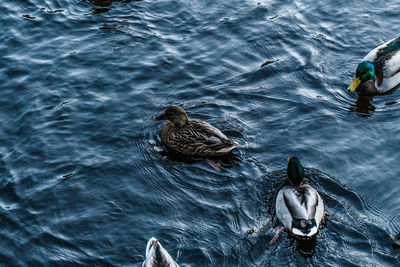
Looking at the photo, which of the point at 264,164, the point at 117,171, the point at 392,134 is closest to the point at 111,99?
the point at 117,171

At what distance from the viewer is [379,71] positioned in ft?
44.2

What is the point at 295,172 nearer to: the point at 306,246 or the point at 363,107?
the point at 306,246

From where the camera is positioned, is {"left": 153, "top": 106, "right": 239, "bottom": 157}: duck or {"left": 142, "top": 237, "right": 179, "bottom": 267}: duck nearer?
{"left": 142, "top": 237, "right": 179, "bottom": 267}: duck

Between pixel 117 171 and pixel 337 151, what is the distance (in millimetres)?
3859

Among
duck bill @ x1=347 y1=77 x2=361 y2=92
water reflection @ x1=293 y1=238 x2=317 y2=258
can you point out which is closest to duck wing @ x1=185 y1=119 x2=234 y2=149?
water reflection @ x1=293 y1=238 x2=317 y2=258

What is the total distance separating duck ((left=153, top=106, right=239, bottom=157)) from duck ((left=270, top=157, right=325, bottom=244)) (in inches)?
51.2

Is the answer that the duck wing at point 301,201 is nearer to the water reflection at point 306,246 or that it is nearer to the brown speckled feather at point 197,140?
the water reflection at point 306,246

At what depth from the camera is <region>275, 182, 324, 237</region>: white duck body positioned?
29.4ft

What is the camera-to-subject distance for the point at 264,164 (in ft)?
34.6

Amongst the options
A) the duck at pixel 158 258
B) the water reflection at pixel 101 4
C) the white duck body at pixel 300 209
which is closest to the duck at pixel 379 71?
the white duck body at pixel 300 209

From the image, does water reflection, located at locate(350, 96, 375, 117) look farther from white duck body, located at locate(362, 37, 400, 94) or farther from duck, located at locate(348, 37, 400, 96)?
white duck body, located at locate(362, 37, 400, 94)

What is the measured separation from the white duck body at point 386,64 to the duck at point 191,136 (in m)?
4.50

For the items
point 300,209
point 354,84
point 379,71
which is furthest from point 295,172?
point 379,71

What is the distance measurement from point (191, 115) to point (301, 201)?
3.32m
